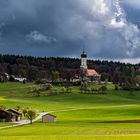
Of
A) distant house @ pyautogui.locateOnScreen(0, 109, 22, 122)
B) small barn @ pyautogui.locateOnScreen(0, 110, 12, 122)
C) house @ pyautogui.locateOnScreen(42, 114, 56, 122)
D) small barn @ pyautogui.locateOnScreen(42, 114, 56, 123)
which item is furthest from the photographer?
small barn @ pyautogui.locateOnScreen(0, 110, 12, 122)

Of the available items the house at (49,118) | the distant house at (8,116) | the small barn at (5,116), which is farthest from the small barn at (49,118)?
the small barn at (5,116)

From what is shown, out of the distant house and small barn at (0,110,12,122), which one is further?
small barn at (0,110,12,122)

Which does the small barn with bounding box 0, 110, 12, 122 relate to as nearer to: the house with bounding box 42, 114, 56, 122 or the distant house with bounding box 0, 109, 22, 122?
the distant house with bounding box 0, 109, 22, 122

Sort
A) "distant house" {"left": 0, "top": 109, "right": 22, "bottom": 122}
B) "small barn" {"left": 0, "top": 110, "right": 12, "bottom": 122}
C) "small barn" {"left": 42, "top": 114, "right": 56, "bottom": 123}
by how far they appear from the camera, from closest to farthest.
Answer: "small barn" {"left": 42, "top": 114, "right": 56, "bottom": 123}
"distant house" {"left": 0, "top": 109, "right": 22, "bottom": 122}
"small barn" {"left": 0, "top": 110, "right": 12, "bottom": 122}

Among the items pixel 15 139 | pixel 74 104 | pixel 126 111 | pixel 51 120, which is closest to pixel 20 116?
pixel 51 120

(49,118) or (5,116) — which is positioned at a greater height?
(49,118)

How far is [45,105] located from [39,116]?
141 feet

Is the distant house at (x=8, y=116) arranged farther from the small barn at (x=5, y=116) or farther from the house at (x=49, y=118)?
the house at (x=49, y=118)

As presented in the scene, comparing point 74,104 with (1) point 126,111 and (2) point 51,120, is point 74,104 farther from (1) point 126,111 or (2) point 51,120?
(2) point 51,120

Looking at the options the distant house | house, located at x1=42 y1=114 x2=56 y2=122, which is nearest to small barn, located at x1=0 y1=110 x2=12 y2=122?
the distant house

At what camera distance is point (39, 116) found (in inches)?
5625

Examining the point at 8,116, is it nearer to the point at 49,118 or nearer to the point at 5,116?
the point at 5,116

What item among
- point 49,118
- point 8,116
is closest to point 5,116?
point 8,116

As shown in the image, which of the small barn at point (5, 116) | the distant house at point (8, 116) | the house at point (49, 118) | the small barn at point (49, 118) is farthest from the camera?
the small barn at point (5, 116)
